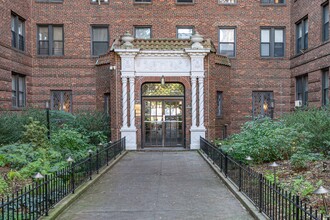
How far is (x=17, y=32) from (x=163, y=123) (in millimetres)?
9972

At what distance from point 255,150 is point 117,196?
5.25 m

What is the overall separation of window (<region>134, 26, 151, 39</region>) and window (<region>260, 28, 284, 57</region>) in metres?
7.56

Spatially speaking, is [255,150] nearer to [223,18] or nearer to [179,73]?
[179,73]

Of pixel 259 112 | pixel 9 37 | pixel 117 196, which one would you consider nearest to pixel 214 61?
pixel 259 112

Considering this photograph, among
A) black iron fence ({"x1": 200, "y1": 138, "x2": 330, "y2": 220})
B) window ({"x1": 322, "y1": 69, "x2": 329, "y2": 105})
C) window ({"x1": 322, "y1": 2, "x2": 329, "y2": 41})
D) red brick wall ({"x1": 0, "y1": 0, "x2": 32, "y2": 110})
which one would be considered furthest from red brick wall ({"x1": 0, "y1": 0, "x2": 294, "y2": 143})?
black iron fence ({"x1": 200, "y1": 138, "x2": 330, "y2": 220})

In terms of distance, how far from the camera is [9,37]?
19156 mm

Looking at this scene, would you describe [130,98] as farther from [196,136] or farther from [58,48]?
[58,48]

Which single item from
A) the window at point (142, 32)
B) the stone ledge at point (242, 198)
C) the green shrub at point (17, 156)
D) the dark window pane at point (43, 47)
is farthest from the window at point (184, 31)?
the green shrub at point (17, 156)

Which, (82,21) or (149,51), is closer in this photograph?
(149,51)

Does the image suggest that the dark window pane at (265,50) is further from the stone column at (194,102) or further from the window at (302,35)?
the stone column at (194,102)

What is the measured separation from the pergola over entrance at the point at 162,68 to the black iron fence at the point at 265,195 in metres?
5.82

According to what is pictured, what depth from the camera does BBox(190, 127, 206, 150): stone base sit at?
18820mm

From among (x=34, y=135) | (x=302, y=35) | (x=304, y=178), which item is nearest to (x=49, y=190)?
(x=304, y=178)

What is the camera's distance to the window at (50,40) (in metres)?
22.8
